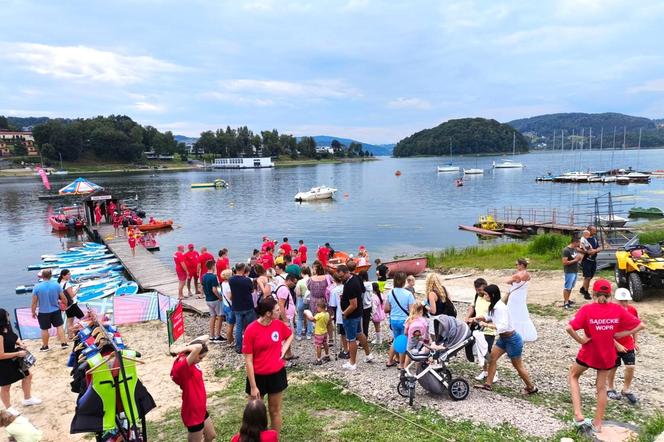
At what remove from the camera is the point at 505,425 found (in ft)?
17.8

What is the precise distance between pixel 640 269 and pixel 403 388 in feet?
26.5

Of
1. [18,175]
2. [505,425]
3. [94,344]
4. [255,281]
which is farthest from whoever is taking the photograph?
[18,175]

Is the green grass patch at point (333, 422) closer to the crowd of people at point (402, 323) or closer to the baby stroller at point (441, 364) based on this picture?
the baby stroller at point (441, 364)

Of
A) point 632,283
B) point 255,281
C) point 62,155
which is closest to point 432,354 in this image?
point 255,281

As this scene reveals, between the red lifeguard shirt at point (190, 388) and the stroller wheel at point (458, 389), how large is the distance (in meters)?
3.36

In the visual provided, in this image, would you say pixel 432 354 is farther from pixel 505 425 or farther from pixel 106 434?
pixel 106 434

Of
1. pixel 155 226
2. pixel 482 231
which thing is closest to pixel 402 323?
pixel 482 231

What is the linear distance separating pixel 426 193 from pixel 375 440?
68321 millimetres

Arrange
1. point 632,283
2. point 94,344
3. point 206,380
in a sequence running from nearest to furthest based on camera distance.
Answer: point 94,344
point 206,380
point 632,283

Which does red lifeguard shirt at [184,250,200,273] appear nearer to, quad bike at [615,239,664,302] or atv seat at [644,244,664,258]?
quad bike at [615,239,664,302]

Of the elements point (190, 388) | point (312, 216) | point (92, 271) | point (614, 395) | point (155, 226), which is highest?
point (190, 388)

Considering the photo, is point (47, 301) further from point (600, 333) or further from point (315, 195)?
point (315, 195)

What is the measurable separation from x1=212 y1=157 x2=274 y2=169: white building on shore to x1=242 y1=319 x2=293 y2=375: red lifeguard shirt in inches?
6818

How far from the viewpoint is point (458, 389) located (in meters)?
6.17
